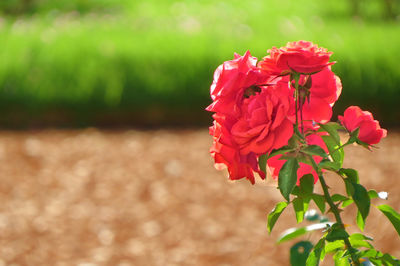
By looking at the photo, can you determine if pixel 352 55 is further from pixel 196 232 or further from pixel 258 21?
pixel 196 232

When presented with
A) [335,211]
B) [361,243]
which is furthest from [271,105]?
[361,243]

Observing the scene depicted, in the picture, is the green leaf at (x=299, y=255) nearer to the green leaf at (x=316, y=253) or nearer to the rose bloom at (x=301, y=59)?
the green leaf at (x=316, y=253)

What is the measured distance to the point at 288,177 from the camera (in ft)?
3.30

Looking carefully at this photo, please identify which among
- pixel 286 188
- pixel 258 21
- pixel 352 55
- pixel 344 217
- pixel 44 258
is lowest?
pixel 344 217

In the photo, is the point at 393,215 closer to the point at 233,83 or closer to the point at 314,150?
the point at 314,150

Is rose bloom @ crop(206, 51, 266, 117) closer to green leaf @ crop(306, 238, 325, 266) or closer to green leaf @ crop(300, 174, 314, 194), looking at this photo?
green leaf @ crop(300, 174, 314, 194)

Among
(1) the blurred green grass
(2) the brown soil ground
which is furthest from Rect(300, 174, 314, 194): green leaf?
(1) the blurred green grass

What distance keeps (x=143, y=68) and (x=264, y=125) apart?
4101mm

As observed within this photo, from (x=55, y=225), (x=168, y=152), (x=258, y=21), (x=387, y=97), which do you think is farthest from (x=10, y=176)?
(x=258, y=21)

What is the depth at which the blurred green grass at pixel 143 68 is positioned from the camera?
471cm

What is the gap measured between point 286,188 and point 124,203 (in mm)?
2387

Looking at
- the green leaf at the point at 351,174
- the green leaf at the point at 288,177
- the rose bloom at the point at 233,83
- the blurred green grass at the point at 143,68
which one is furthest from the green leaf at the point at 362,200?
the blurred green grass at the point at 143,68

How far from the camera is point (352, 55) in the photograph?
5.20m

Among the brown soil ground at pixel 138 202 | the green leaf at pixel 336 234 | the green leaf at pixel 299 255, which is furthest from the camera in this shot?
the brown soil ground at pixel 138 202
